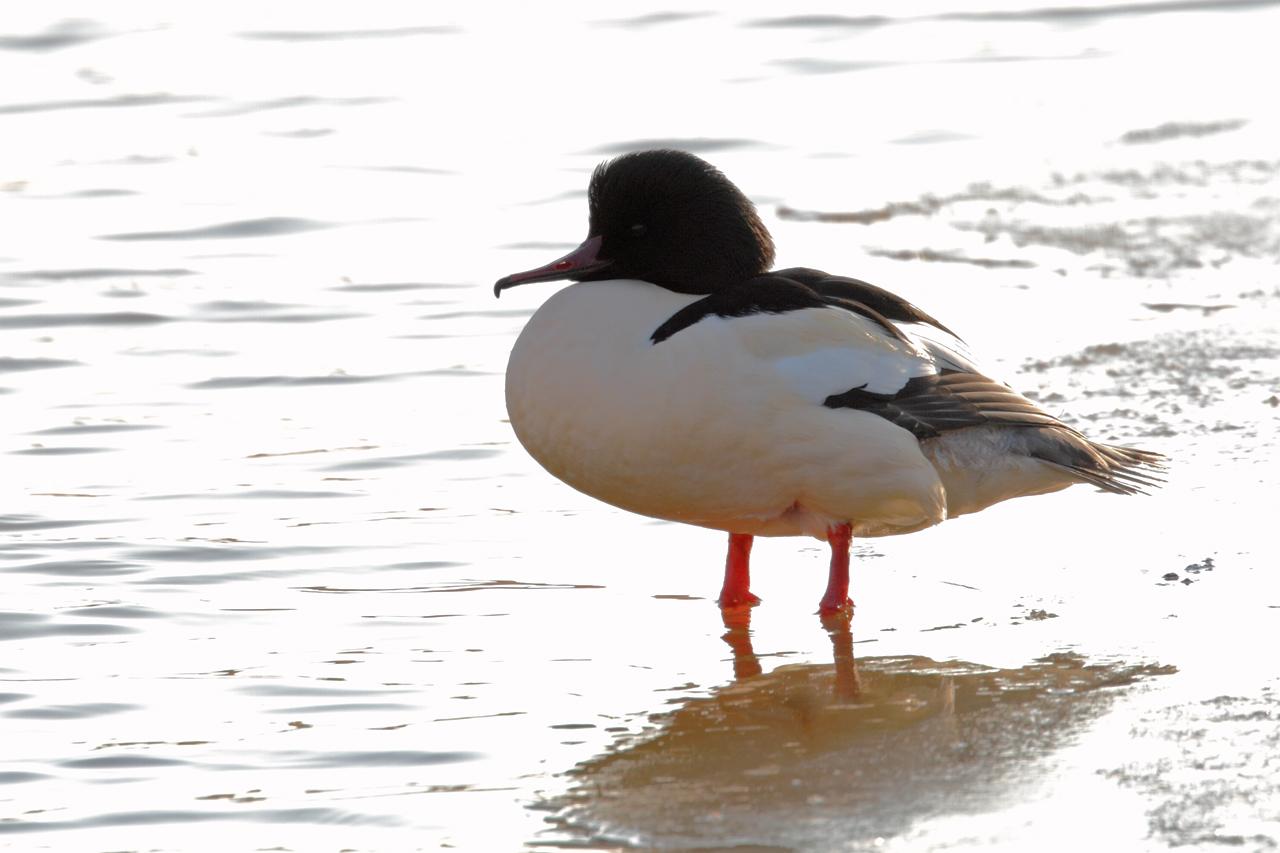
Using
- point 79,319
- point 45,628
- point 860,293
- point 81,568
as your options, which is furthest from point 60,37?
point 860,293

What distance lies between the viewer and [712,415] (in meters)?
4.81

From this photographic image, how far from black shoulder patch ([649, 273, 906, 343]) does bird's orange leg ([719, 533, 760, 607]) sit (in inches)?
26.1

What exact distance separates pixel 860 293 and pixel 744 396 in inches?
28.2

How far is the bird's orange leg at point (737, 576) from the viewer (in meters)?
5.26

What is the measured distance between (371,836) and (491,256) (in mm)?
6076

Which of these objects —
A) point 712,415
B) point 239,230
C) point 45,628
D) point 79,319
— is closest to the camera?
point 712,415

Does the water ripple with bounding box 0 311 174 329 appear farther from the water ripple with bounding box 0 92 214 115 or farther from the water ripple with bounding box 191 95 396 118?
the water ripple with bounding box 0 92 214 115

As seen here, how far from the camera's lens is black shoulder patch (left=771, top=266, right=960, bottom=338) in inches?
209

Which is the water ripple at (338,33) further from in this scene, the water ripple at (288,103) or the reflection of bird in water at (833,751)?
the reflection of bird in water at (833,751)

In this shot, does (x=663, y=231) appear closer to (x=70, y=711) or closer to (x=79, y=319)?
(x=70, y=711)

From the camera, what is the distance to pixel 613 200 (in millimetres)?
5242

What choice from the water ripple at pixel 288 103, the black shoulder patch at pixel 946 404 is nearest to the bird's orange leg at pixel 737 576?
the black shoulder patch at pixel 946 404

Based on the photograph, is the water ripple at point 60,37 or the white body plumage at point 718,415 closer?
the white body plumage at point 718,415

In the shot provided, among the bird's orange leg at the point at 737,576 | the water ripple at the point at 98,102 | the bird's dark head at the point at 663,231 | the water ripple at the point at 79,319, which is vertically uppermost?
the bird's dark head at the point at 663,231
